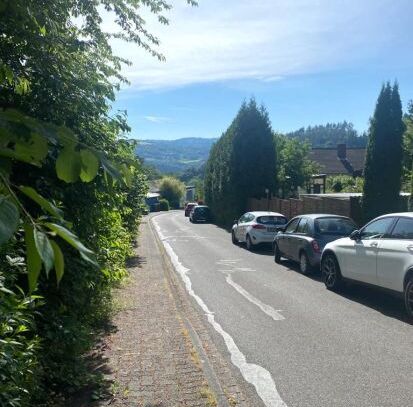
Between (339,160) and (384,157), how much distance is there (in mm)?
42657

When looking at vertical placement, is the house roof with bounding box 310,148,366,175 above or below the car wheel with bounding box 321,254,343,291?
above

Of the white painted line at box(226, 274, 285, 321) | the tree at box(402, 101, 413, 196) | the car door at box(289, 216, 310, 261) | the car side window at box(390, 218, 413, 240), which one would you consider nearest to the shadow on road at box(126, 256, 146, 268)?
the white painted line at box(226, 274, 285, 321)

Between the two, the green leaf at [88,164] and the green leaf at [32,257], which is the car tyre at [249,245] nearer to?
the green leaf at [88,164]

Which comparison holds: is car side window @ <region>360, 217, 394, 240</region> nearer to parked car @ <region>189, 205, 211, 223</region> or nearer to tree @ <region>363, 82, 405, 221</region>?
tree @ <region>363, 82, 405, 221</region>

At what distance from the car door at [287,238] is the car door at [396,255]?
5567mm

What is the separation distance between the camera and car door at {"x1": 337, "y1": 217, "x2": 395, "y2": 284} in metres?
8.55

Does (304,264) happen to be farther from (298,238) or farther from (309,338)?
(309,338)

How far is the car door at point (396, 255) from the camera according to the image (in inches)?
303

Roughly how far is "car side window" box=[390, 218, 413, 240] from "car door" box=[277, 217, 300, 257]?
5.65 m

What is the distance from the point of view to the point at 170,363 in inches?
218

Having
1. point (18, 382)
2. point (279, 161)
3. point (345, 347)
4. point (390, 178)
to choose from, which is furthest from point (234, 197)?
point (18, 382)

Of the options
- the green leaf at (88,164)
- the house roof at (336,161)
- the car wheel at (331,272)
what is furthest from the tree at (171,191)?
the green leaf at (88,164)

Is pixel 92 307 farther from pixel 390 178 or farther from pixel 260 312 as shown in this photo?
pixel 390 178

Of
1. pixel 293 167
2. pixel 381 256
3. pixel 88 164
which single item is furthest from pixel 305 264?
pixel 293 167
